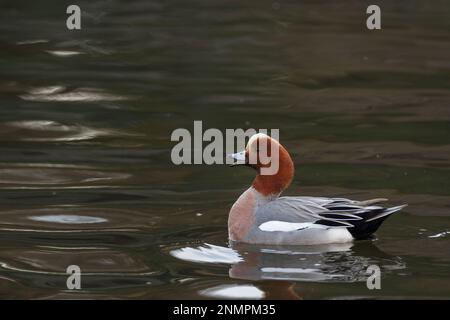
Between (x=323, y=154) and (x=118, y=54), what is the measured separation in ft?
17.1

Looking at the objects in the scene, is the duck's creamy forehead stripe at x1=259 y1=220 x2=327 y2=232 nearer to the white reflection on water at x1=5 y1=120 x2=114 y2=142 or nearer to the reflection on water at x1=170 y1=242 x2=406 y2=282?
the reflection on water at x1=170 y1=242 x2=406 y2=282

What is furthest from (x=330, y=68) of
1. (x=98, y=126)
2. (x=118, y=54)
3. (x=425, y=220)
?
(x=425, y=220)

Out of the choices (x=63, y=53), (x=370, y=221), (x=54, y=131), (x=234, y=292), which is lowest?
(x=234, y=292)

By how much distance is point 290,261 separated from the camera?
7.91 metres

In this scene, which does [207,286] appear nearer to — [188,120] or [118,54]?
[188,120]

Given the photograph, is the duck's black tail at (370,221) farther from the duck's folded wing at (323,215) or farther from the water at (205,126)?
the water at (205,126)

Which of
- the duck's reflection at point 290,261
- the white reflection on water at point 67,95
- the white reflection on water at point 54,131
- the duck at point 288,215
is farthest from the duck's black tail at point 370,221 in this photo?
the white reflection on water at point 67,95

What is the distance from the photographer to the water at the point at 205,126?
25.3 ft

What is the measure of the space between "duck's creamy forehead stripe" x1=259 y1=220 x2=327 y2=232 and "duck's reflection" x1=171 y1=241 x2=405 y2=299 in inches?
4.9

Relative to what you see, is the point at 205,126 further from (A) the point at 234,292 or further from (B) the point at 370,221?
(A) the point at 234,292

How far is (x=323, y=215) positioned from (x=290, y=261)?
1.70ft

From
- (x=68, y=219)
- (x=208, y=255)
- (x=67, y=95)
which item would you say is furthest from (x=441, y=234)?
(x=67, y=95)

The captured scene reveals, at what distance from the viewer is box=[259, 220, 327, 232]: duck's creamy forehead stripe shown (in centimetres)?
822

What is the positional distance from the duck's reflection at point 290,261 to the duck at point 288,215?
0.06 metres
